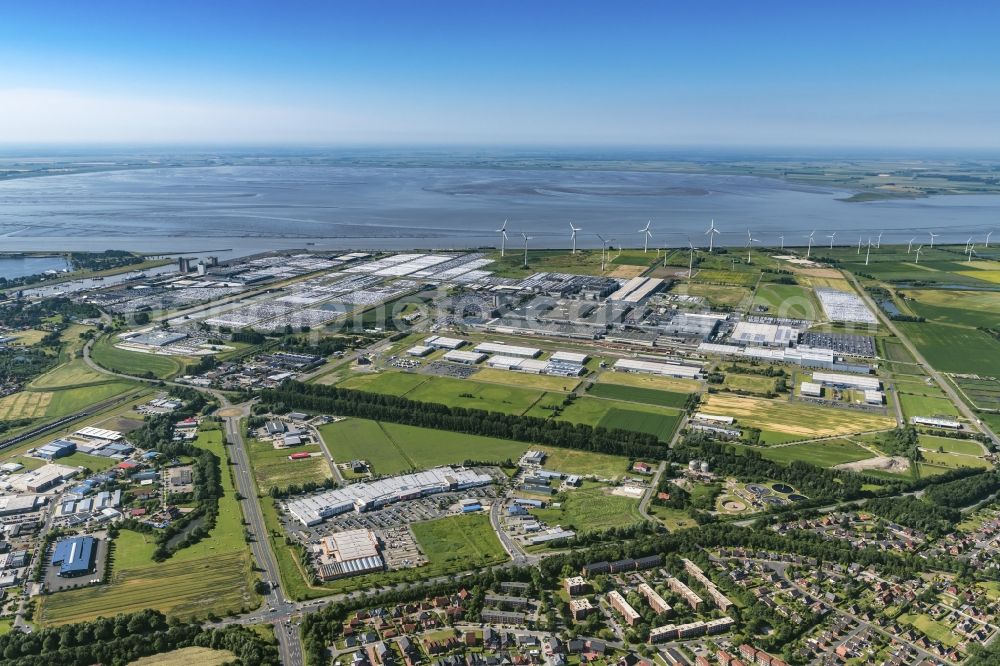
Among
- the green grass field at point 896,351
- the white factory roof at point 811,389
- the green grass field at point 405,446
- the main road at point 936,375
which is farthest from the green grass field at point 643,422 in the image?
the green grass field at point 896,351

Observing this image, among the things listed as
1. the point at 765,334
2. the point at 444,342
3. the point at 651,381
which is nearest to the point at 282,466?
the point at 444,342

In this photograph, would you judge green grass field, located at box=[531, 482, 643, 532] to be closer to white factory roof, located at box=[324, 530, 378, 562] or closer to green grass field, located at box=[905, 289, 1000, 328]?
white factory roof, located at box=[324, 530, 378, 562]

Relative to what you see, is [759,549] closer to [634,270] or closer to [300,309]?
[300,309]

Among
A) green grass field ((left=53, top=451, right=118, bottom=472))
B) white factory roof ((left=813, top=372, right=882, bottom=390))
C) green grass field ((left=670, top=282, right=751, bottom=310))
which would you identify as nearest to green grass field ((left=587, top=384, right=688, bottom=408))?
white factory roof ((left=813, top=372, right=882, bottom=390))

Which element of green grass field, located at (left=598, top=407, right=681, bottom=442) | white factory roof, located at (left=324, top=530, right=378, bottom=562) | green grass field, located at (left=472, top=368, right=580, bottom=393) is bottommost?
white factory roof, located at (left=324, top=530, right=378, bottom=562)

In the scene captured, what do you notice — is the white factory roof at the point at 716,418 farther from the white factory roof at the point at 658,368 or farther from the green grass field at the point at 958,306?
the green grass field at the point at 958,306

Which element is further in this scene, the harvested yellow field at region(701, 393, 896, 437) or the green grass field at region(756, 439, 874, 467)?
the harvested yellow field at region(701, 393, 896, 437)

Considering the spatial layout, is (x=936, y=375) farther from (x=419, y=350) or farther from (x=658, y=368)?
(x=419, y=350)

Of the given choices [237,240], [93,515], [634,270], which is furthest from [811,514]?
[237,240]
